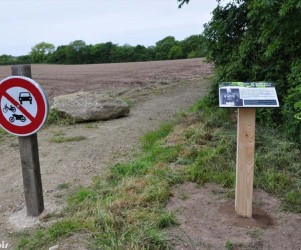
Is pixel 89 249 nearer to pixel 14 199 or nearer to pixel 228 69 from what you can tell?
pixel 14 199

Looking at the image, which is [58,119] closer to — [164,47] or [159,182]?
[159,182]

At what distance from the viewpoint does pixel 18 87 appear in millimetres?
3545

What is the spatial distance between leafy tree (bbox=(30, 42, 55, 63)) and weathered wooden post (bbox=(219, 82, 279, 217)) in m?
43.4

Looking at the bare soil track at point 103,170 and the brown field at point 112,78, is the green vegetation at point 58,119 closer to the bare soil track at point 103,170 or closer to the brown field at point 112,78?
the bare soil track at point 103,170

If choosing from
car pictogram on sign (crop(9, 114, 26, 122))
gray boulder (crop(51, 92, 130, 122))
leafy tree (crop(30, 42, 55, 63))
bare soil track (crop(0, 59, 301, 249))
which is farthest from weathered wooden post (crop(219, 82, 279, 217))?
leafy tree (crop(30, 42, 55, 63))

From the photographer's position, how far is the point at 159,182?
3963 mm

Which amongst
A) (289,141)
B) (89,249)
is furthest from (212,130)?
(89,249)

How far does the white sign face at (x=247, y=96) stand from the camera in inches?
130

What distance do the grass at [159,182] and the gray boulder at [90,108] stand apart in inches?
90.6

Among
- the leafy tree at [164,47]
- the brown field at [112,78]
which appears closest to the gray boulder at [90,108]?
the brown field at [112,78]

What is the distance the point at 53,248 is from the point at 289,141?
3457mm

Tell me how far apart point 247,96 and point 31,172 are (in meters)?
2.11

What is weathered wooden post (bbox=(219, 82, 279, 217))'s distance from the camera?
3326 mm

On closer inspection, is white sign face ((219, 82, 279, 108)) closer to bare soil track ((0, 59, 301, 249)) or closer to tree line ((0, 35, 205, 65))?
bare soil track ((0, 59, 301, 249))
